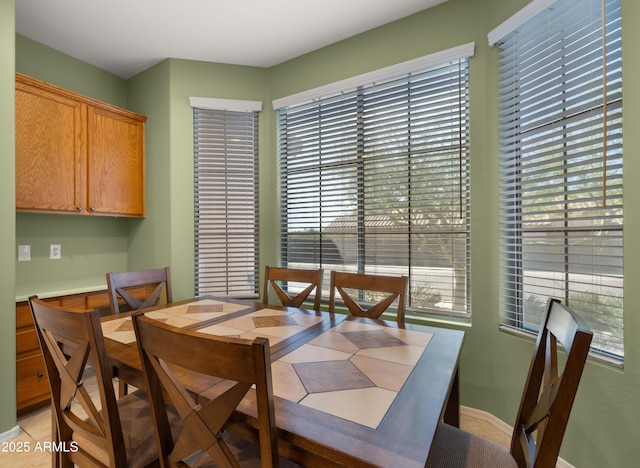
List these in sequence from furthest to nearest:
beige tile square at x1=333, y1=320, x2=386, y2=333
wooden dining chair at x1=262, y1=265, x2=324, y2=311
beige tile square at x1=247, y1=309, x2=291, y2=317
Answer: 1. wooden dining chair at x1=262, y1=265, x2=324, y2=311
2. beige tile square at x1=247, y1=309, x2=291, y2=317
3. beige tile square at x1=333, y1=320, x2=386, y2=333

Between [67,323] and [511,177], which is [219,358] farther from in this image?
[511,177]

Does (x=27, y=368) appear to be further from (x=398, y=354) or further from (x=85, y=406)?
(x=398, y=354)

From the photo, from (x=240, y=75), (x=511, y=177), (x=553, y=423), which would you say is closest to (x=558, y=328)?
(x=553, y=423)

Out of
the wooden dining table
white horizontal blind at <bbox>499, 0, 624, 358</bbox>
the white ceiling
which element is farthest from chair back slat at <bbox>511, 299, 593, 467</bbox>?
the white ceiling

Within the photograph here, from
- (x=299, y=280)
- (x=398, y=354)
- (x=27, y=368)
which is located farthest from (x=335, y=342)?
(x=27, y=368)

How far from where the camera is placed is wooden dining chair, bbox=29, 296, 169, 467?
1000 mm

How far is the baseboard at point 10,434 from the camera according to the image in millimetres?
1937

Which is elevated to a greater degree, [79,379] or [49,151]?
[49,151]

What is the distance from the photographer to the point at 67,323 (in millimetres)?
1020

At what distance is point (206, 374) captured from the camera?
0.76 m

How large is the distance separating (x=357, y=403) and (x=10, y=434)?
2407 millimetres

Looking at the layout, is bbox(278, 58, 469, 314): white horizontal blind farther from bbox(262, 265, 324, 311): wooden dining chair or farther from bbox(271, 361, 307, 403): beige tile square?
bbox(271, 361, 307, 403): beige tile square

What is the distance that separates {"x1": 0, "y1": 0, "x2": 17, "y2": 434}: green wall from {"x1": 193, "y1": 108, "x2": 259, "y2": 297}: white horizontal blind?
132 centimetres

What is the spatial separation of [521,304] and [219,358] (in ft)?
6.49
